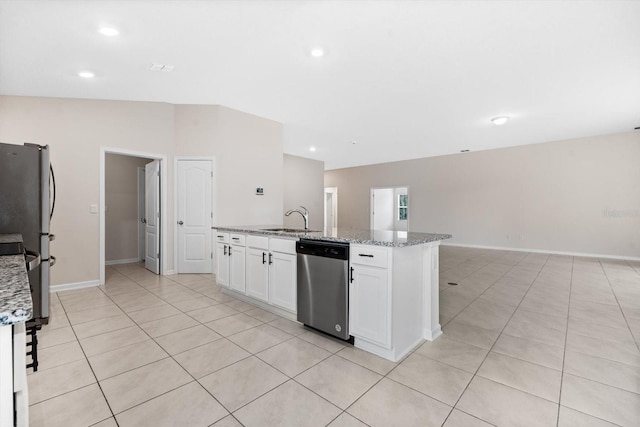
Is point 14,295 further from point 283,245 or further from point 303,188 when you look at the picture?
point 303,188

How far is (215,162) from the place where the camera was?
15.5 feet

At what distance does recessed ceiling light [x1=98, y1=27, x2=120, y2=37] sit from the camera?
2498 mm

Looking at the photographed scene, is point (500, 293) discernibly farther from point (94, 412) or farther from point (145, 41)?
point (145, 41)

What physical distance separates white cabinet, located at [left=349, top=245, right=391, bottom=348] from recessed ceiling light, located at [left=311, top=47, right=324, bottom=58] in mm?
2019

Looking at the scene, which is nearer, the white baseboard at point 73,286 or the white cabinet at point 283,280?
the white cabinet at point 283,280

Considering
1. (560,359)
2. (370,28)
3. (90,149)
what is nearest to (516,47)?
(370,28)

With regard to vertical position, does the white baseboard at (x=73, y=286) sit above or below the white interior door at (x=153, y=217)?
below

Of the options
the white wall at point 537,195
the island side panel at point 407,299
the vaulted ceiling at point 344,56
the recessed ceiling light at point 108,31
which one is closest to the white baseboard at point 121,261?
the vaulted ceiling at point 344,56

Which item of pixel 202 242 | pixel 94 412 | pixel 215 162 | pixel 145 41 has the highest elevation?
pixel 145 41

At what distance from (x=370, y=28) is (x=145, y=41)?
2.11 meters

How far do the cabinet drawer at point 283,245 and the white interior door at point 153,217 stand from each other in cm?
282

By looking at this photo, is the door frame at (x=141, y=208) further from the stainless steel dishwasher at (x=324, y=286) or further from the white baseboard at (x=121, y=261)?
the stainless steel dishwasher at (x=324, y=286)

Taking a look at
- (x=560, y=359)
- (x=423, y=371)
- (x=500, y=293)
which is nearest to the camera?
(x=423, y=371)

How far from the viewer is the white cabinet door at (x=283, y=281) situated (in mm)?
2732
